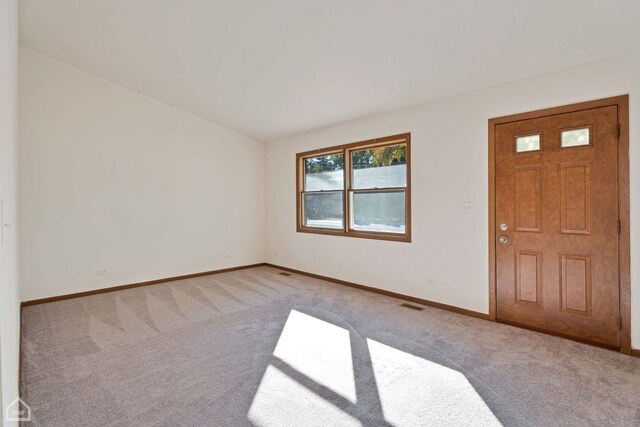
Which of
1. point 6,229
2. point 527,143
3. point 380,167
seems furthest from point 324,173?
point 6,229

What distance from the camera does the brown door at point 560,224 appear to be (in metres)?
2.86

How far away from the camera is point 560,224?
3.11 metres

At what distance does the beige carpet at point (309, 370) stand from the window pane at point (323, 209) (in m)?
1.88

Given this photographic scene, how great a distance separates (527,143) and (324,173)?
3141 mm

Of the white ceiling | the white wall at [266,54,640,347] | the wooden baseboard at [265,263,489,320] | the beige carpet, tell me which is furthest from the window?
the beige carpet

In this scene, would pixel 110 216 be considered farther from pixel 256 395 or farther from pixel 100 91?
pixel 256 395

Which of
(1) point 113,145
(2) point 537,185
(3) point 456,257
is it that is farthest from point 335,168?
(1) point 113,145

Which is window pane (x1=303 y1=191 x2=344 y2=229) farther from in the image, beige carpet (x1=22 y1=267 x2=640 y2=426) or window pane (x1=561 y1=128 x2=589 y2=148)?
window pane (x1=561 y1=128 x2=589 y2=148)

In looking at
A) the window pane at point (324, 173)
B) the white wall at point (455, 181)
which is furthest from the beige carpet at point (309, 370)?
the window pane at point (324, 173)

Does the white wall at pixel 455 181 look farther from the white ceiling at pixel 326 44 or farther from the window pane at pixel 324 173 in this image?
the window pane at pixel 324 173

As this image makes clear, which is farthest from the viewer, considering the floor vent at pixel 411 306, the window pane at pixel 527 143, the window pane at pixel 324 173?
the window pane at pixel 324 173

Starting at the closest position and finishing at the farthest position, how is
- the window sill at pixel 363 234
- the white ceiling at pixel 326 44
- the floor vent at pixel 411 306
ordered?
the white ceiling at pixel 326 44, the floor vent at pixel 411 306, the window sill at pixel 363 234

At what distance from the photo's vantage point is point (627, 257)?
277cm

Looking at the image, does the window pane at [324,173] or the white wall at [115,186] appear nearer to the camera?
the white wall at [115,186]
